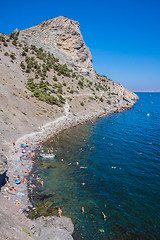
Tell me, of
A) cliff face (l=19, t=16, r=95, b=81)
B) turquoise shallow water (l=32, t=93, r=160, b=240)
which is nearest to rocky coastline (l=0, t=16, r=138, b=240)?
cliff face (l=19, t=16, r=95, b=81)

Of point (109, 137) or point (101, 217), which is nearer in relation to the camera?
point (101, 217)

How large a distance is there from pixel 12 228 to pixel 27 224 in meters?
3.92

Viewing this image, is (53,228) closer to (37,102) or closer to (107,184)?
(107,184)

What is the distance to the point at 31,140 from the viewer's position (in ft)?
127

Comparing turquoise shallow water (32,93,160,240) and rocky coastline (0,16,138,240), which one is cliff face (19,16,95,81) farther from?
turquoise shallow water (32,93,160,240)

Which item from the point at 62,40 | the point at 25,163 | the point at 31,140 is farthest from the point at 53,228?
the point at 62,40

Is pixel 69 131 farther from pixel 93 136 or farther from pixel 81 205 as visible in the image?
pixel 81 205

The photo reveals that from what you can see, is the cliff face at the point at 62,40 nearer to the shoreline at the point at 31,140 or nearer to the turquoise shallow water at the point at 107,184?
the shoreline at the point at 31,140

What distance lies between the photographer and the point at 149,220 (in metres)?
18.5

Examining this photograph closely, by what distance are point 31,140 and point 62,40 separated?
8989 centimetres

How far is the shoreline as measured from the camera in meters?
20.7

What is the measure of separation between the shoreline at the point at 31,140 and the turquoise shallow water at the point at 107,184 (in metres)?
2.80

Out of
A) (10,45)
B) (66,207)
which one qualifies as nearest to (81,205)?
(66,207)

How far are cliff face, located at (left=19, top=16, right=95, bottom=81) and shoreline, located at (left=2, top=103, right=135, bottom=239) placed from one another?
4814 centimetres
